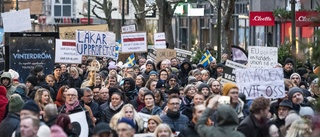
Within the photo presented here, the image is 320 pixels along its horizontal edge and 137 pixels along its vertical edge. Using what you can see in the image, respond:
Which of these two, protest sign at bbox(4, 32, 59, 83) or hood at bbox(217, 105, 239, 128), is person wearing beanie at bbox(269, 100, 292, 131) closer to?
hood at bbox(217, 105, 239, 128)

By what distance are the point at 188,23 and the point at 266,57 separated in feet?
157

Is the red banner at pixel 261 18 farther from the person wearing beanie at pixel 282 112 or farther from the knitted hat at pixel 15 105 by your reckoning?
the knitted hat at pixel 15 105

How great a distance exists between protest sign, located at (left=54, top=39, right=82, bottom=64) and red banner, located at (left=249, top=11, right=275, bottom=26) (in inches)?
687

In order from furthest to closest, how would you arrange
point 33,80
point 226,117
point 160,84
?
point 33,80
point 160,84
point 226,117

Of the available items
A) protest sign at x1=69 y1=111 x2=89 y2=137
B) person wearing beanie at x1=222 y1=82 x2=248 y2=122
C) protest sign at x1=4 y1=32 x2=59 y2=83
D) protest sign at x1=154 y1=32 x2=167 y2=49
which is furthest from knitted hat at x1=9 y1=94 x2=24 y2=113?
protest sign at x1=154 y1=32 x2=167 y2=49

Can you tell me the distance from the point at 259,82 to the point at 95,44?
979 centimetres

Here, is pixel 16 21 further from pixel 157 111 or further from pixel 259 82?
pixel 157 111

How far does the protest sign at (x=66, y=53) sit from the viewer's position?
86.7 ft

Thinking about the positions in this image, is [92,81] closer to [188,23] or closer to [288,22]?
[288,22]

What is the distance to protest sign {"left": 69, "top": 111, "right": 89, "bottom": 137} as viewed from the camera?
1513 centimetres

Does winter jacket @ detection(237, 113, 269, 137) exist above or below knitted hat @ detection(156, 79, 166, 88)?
below

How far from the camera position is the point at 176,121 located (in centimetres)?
1516

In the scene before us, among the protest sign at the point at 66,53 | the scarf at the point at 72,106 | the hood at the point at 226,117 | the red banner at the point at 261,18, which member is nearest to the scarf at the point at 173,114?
the scarf at the point at 72,106

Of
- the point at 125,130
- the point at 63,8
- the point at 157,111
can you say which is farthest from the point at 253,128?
the point at 63,8
